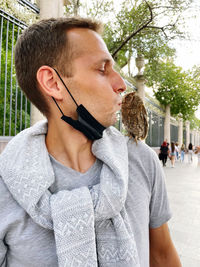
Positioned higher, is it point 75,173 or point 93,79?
point 93,79

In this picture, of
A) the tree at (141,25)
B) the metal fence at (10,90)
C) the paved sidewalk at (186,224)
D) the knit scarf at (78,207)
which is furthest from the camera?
the tree at (141,25)

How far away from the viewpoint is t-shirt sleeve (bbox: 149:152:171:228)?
1097 millimetres

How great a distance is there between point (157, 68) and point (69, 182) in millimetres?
12403

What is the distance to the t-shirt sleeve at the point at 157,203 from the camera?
3.60 ft

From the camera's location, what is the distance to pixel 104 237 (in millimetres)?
901

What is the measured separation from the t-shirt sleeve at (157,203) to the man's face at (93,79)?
1.11ft

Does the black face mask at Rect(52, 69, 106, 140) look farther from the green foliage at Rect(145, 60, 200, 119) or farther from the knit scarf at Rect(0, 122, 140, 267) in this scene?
the green foliage at Rect(145, 60, 200, 119)

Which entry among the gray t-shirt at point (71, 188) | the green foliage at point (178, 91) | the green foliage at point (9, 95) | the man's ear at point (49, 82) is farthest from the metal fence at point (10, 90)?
the green foliage at point (178, 91)

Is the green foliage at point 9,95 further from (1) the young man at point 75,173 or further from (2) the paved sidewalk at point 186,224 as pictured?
(1) the young man at point 75,173

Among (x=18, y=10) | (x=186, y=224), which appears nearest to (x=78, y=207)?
(x=186, y=224)

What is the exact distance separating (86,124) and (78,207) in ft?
1.09

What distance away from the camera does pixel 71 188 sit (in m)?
0.95

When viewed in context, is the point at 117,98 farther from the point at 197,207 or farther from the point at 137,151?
the point at 197,207

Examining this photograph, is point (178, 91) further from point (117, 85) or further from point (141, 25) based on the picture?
point (117, 85)
